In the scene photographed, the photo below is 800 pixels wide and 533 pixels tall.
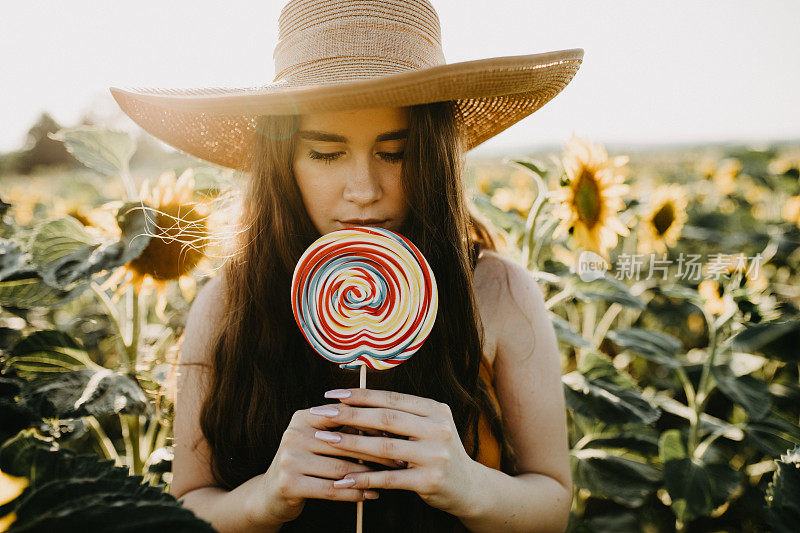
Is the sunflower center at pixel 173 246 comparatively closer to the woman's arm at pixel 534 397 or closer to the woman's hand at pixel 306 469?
the woman's hand at pixel 306 469

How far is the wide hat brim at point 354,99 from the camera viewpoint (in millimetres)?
993

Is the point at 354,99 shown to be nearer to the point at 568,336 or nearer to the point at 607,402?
the point at 568,336

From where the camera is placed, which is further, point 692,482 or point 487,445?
point 692,482

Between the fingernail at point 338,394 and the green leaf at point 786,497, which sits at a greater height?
the fingernail at point 338,394

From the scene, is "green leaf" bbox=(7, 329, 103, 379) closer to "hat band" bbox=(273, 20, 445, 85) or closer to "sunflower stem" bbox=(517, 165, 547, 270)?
"hat band" bbox=(273, 20, 445, 85)

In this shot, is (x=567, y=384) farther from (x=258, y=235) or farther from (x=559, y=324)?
(x=258, y=235)

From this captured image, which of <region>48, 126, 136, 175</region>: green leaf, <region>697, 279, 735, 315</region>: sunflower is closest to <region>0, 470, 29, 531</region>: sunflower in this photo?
<region>48, 126, 136, 175</region>: green leaf

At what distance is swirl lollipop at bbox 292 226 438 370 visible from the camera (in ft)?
3.45

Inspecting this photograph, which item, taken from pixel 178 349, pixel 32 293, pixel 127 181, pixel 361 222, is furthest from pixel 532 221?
pixel 32 293

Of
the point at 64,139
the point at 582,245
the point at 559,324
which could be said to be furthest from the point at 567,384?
the point at 64,139

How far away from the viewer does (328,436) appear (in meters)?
0.93

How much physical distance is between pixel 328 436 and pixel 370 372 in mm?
386

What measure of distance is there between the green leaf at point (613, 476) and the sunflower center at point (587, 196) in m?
0.94

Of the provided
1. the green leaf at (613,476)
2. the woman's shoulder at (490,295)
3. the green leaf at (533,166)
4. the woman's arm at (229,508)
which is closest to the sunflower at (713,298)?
the green leaf at (613,476)
